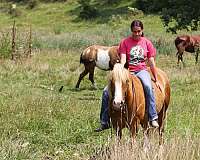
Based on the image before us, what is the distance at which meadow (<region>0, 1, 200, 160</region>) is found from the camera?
223 inches

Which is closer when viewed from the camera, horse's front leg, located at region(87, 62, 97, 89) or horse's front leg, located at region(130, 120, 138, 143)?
horse's front leg, located at region(130, 120, 138, 143)

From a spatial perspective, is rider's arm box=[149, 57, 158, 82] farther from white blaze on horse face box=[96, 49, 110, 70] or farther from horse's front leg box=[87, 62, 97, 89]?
white blaze on horse face box=[96, 49, 110, 70]

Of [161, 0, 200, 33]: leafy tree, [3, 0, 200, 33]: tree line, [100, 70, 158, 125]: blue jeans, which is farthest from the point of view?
[3, 0, 200, 33]: tree line

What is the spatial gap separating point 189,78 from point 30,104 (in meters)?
7.88

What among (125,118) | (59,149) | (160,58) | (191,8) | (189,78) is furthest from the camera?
(160,58)

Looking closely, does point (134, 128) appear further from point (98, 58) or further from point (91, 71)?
point (98, 58)

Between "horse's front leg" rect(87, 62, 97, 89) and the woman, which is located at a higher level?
the woman

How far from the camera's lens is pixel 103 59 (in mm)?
15875

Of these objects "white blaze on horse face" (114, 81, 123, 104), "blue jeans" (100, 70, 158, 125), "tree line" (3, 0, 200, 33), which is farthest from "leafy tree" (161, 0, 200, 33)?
"white blaze on horse face" (114, 81, 123, 104)

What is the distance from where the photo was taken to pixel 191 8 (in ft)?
67.3

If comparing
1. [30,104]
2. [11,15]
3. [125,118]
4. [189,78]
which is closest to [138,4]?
[11,15]

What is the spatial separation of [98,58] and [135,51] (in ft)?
28.9

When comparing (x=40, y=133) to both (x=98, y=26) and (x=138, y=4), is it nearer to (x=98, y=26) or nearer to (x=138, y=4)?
(x=98, y=26)

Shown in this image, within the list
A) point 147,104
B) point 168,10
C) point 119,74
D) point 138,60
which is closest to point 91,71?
point 168,10
